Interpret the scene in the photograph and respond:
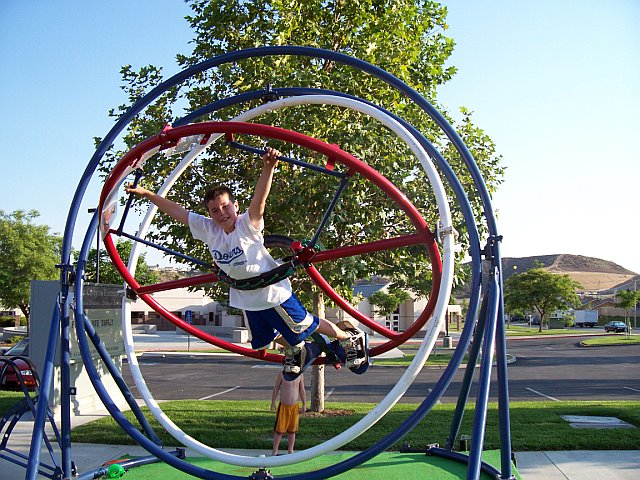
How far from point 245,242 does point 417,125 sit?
5.89 meters

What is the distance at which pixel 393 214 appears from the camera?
432 inches

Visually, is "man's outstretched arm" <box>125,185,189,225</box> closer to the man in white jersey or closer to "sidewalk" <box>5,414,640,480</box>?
the man in white jersey

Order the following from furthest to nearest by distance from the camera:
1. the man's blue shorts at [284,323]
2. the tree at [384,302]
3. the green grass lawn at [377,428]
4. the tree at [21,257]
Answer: the tree at [384,302]
the tree at [21,257]
the green grass lawn at [377,428]
the man's blue shorts at [284,323]

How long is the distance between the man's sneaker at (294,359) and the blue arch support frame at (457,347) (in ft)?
3.13

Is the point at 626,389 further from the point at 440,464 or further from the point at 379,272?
the point at 440,464

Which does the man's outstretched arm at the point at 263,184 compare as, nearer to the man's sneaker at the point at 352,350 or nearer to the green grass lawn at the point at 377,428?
the man's sneaker at the point at 352,350

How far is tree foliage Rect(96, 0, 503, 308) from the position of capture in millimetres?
9484

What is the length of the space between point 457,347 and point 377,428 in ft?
13.8

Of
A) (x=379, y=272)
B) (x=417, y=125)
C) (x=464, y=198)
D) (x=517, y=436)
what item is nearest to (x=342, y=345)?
(x=464, y=198)

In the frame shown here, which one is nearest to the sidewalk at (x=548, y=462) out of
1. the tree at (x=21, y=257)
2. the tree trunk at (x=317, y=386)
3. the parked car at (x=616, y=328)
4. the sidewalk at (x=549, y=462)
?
the sidewalk at (x=549, y=462)

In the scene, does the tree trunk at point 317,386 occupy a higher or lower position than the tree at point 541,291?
lower

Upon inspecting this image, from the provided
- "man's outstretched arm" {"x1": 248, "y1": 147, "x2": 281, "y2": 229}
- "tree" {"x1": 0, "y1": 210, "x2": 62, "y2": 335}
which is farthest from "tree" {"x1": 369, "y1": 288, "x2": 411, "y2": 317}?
"man's outstretched arm" {"x1": 248, "y1": 147, "x2": 281, "y2": 229}

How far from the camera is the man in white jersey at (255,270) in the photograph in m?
5.49

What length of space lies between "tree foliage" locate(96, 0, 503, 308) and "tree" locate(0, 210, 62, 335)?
3259cm
